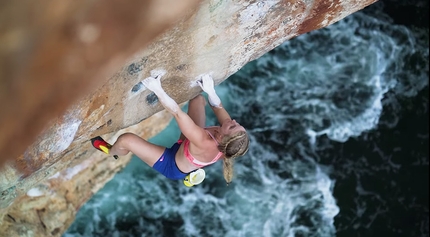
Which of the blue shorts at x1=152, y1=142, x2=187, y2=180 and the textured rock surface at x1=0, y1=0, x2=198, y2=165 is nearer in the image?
the textured rock surface at x1=0, y1=0, x2=198, y2=165

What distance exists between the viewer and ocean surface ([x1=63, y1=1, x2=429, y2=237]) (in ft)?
25.6

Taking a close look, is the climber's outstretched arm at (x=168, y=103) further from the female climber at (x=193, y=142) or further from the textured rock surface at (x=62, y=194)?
the textured rock surface at (x=62, y=194)

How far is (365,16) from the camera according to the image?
34.9 ft

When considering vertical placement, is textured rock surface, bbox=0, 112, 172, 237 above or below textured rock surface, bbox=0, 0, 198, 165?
below

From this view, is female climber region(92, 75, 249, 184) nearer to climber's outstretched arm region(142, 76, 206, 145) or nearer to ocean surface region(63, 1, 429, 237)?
climber's outstretched arm region(142, 76, 206, 145)

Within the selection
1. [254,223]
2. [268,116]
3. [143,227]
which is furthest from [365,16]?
[143,227]

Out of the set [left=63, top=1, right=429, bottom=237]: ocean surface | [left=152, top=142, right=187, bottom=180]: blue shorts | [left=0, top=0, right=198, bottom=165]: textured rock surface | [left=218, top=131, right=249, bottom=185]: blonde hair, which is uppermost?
[left=0, top=0, right=198, bottom=165]: textured rock surface

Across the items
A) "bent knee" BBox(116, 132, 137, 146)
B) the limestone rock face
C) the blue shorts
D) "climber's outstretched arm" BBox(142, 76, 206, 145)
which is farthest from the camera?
the blue shorts

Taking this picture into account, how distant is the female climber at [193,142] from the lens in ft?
14.8

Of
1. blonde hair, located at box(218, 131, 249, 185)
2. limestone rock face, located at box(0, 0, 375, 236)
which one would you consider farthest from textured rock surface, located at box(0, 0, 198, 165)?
blonde hair, located at box(218, 131, 249, 185)

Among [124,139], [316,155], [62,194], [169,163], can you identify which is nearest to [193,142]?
[169,163]

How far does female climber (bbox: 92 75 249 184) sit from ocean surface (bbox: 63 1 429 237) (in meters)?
2.64

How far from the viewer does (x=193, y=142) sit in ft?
15.4

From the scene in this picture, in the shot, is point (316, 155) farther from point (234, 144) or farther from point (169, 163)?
point (234, 144)
